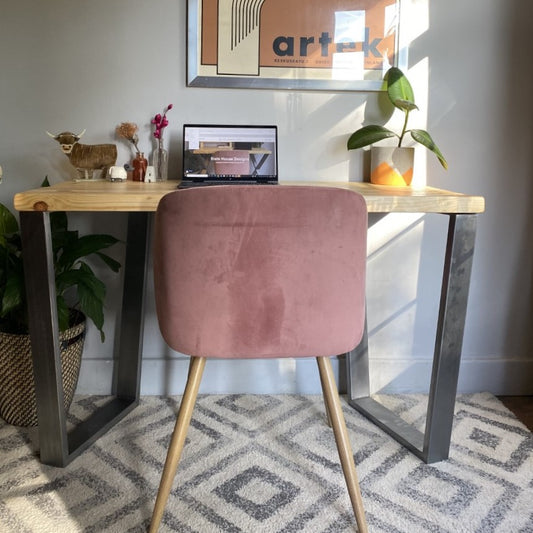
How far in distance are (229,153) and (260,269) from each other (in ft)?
2.30

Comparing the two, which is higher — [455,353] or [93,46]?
[93,46]

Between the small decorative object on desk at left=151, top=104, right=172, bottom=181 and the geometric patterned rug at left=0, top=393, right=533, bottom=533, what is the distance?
79 centimetres

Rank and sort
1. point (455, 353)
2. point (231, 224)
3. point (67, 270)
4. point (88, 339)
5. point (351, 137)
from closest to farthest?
point (231, 224), point (455, 353), point (67, 270), point (351, 137), point (88, 339)

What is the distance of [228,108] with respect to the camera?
1818mm

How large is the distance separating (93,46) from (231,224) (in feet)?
3.44

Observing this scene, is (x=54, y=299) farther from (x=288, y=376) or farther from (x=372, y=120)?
(x=372, y=120)

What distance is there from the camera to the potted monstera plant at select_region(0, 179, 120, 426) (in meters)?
1.60

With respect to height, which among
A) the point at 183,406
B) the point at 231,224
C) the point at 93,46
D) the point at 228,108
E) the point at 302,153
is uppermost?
the point at 93,46

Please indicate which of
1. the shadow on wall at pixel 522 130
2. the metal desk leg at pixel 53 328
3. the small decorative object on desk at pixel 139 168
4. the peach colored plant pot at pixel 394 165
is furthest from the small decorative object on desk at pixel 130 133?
the shadow on wall at pixel 522 130

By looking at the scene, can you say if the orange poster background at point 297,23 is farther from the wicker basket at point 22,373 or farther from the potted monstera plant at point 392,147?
the wicker basket at point 22,373

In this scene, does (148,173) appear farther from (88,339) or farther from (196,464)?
(196,464)

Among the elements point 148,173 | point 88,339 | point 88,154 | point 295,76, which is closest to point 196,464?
point 88,339

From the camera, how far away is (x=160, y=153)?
1.77m

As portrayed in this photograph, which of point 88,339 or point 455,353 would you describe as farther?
point 88,339
